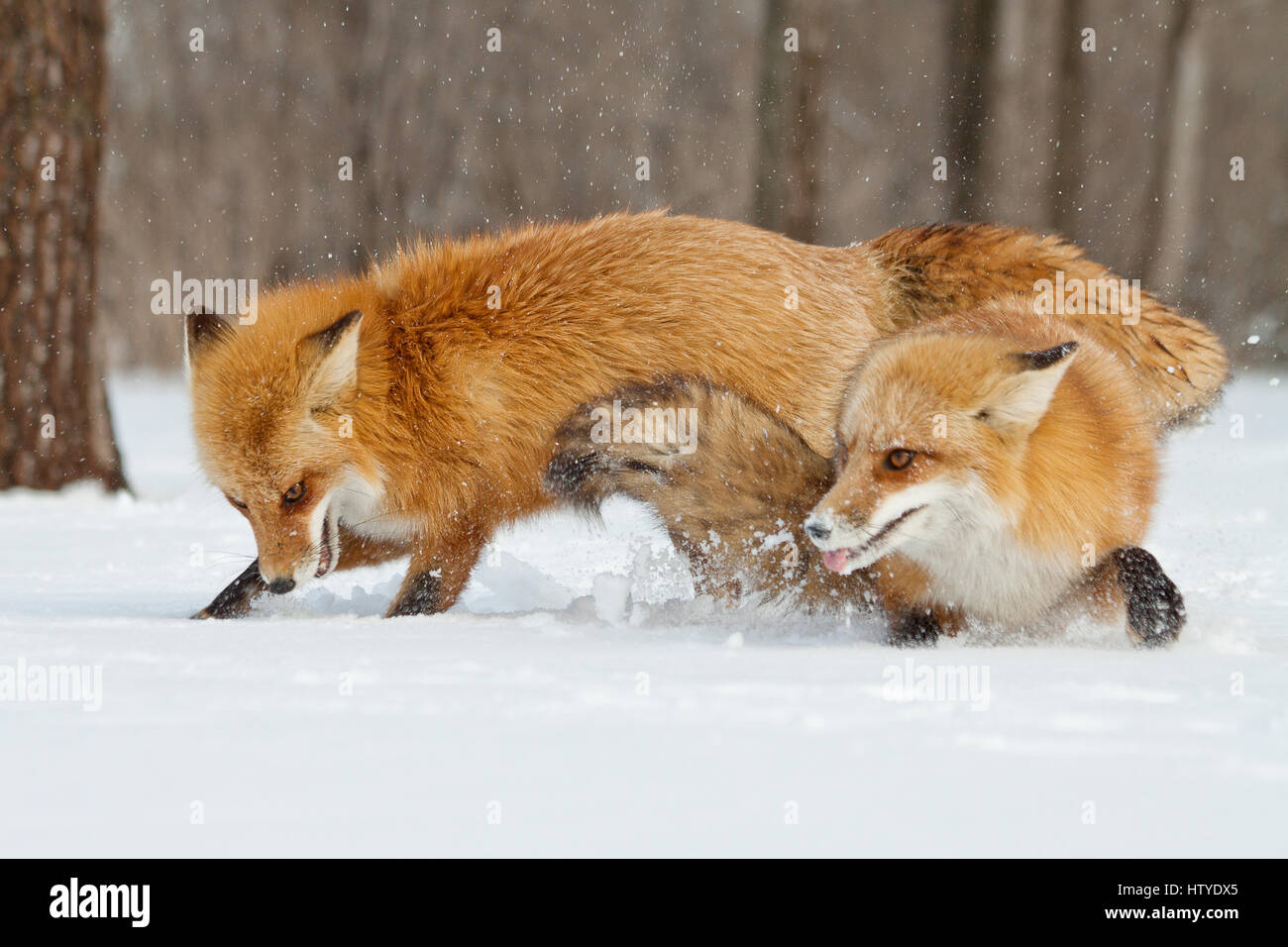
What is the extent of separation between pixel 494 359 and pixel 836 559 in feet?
5.44

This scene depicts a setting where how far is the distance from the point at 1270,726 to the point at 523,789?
1678 millimetres

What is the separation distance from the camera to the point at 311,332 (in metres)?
4.62

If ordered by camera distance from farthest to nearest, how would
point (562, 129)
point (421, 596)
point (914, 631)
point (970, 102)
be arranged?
1. point (562, 129)
2. point (970, 102)
3. point (421, 596)
4. point (914, 631)

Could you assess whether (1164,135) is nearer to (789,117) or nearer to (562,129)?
(789,117)

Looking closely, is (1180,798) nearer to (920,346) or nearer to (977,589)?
(977,589)

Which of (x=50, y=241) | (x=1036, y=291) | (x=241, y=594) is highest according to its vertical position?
(x=50, y=241)

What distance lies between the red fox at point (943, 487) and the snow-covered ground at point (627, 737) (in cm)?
18

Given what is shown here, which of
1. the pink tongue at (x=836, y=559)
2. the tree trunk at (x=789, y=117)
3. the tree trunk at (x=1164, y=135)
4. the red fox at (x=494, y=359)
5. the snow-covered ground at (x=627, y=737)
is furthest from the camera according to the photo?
the tree trunk at (x=1164, y=135)

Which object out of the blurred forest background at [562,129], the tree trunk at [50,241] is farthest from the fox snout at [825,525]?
the blurred forest background at [562,129]

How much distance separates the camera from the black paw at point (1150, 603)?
3.88 metres

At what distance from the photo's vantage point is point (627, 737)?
8.77 feet

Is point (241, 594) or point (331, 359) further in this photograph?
point (241, 594)

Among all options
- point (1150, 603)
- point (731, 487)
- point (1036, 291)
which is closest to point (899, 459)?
point (731, 487)

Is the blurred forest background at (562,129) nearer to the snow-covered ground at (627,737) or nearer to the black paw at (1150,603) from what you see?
the black paw at (1150,603)
